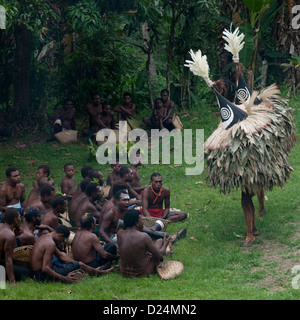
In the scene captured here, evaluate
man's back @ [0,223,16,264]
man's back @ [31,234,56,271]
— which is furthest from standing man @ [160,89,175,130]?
man's back @ [0,223,16,264]

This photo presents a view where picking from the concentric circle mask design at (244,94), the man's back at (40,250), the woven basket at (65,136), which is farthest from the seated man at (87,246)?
the woven basket at (65,136)

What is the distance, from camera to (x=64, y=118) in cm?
1586

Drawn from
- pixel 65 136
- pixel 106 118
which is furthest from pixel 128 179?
pixel 65 136

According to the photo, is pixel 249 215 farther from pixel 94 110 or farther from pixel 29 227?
pixel 94 110

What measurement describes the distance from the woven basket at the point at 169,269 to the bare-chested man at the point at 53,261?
2.91ft

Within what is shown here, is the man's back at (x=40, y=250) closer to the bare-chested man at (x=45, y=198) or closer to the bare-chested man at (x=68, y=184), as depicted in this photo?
the bare-chested man at (x=45, y=198)

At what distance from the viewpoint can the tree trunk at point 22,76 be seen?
16641mm

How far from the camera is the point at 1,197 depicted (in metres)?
10.2

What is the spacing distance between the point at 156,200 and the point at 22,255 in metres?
3.03

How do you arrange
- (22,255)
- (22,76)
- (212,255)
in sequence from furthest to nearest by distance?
(22,76) < (212,255) < (22,255)

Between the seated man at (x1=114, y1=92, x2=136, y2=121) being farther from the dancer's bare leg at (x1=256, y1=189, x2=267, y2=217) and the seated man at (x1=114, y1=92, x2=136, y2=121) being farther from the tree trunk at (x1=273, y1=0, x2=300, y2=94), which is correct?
the dancer's bare leg at (x1=256, y1=189, x2=267, y2=217)

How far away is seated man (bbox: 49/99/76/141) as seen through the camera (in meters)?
15.8

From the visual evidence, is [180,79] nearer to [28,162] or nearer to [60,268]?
[28,162]

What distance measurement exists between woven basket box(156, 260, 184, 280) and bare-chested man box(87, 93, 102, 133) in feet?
24.9
